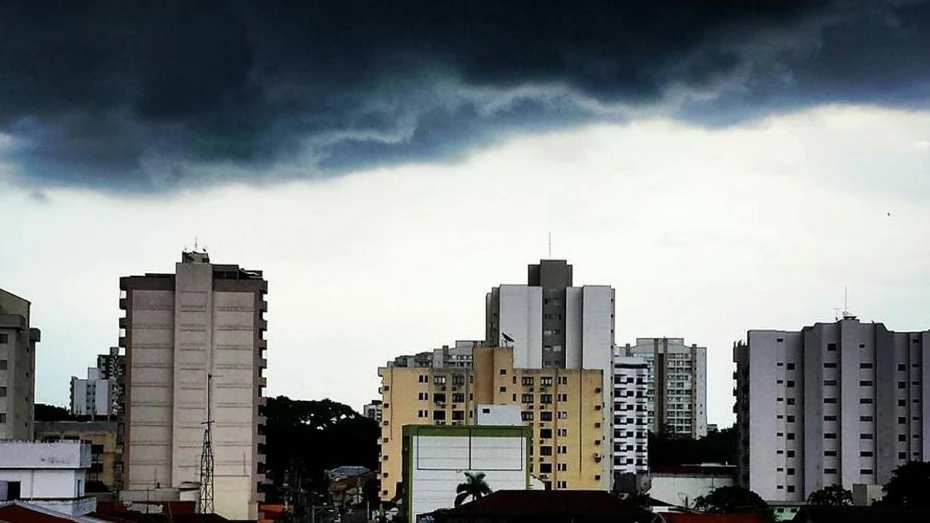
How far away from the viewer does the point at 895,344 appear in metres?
124

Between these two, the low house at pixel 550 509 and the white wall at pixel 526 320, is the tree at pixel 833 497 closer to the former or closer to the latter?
the low house at pixel 550 509

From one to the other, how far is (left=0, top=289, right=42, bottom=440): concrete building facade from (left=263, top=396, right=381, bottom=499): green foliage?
42362 millimetres

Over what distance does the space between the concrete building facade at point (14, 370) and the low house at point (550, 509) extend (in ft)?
115

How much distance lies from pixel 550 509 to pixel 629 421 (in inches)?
2788

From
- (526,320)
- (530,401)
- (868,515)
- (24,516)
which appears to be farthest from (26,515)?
(526,320)

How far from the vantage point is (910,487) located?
9819 centimetres

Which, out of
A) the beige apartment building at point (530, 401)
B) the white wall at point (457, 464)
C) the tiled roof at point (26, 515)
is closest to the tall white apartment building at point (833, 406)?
the beige apartment building at point (530, 401)

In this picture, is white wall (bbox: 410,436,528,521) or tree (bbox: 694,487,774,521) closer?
tree (bbox: 694,487,774,521)

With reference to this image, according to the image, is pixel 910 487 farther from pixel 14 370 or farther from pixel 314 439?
pixel 314 439

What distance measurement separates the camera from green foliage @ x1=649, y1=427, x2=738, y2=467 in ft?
582

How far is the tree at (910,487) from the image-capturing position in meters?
95.8

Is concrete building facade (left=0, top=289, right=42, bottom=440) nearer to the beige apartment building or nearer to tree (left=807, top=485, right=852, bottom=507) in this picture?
the beige apartment building

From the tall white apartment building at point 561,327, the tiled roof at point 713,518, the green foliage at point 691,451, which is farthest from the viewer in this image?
the green foliage at point 691,451

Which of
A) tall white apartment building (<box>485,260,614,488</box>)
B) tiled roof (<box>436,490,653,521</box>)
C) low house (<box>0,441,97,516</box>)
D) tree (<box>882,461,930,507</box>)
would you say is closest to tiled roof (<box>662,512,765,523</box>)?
tiled roof (<box>436,490,653,521</box>)
